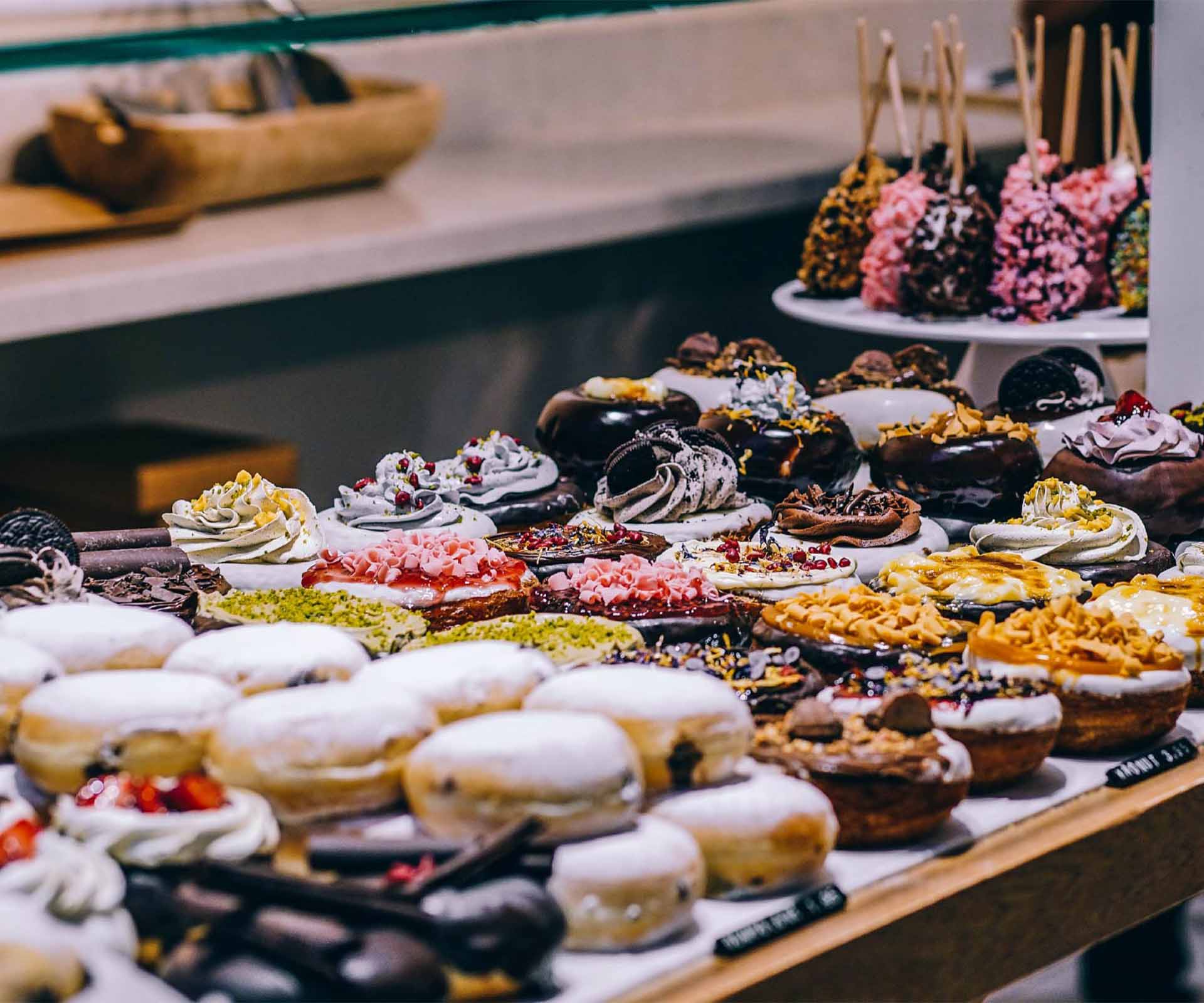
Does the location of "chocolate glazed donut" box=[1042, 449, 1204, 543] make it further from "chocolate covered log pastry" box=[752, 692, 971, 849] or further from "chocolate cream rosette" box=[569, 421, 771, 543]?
"chocolate covered log pastry" box=[752, 692, 971, 849]

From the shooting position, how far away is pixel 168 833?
1.37 meters

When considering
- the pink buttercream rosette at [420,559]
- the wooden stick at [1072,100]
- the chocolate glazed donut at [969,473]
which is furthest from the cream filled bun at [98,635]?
the wooden stick at [1072,100]

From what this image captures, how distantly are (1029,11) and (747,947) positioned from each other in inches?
191

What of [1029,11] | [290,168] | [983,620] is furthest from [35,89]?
[1029,11]

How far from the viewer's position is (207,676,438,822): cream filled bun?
144cm

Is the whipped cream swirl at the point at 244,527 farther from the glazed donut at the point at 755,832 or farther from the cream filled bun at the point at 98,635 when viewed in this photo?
the glazed donut at the point at 755,832

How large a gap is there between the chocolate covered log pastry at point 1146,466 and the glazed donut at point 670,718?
1.19 metres

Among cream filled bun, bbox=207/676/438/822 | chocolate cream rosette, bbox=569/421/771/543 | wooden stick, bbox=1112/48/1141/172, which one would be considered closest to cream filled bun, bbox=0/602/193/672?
cream filled bun, bbox=207/676/438/822

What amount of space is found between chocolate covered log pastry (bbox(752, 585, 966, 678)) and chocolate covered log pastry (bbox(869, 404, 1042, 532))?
2.02 ft

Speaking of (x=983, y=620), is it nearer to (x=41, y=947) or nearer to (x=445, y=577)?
(x=445, y=577)

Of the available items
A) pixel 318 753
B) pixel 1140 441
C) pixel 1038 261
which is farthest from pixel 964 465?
pixel 318 753

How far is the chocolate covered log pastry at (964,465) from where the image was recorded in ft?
8.77

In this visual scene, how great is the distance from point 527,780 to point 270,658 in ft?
1.29

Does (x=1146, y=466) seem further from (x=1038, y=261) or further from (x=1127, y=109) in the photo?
(x=1127, y=109)
